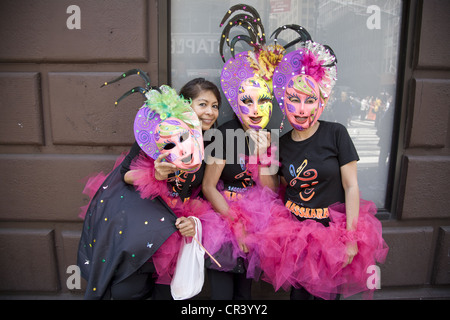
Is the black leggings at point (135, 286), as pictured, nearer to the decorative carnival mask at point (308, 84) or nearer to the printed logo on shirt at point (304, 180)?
the printed logo on shirt at point (304, 180)

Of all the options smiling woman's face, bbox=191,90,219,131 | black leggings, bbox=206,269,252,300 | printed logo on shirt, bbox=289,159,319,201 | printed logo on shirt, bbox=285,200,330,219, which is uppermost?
smiling woman's face, bbox=191,90,219,131

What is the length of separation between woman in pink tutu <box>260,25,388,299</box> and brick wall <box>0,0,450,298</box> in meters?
0.99

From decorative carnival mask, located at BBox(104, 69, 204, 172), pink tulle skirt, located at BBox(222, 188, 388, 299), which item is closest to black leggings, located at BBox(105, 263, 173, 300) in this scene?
pink tulle skirt, located at BBox(222, 188, 388, 299)

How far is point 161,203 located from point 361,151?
202 centimetres


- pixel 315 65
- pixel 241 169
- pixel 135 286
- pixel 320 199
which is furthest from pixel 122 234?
pixel 315 65

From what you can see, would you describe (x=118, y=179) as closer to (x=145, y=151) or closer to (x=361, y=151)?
(x=145, y=151)

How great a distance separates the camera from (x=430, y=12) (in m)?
2.65

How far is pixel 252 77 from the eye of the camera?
2148mm

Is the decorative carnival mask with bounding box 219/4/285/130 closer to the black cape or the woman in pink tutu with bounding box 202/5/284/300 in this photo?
the woman in pink tutu with bounding box 202/5/284/300

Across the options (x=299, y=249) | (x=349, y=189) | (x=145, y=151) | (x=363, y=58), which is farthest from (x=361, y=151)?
(x=145, y=151)

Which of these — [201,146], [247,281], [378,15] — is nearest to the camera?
[201,146]

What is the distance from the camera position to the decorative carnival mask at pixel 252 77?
2.08 meters

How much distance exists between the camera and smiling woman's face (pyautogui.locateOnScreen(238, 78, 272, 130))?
2.07 m

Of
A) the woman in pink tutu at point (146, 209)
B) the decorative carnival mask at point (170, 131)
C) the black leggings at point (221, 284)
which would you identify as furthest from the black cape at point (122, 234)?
the black leggings at point (221, 284)
